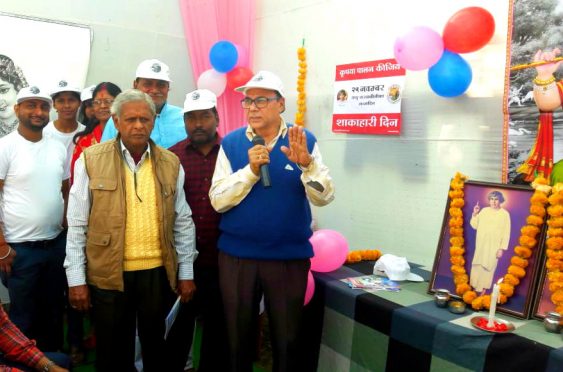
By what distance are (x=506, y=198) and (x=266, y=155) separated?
1.06 meters

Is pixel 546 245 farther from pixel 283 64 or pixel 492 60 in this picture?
pixel 283 64

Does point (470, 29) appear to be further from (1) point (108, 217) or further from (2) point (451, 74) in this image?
(1) point (108, 217)

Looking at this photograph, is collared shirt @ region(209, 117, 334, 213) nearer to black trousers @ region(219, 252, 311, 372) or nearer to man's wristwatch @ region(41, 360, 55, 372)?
black trousers @ region(219, 252, 311, 372)

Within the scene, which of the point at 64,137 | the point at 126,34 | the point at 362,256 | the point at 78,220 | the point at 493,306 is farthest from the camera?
the point at 126,34

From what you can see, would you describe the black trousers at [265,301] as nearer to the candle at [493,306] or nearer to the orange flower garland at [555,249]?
the candle at [493,306]

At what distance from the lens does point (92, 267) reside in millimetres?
1878

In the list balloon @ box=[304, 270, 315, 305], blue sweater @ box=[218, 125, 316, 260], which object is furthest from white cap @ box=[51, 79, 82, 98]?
balloon @ box=[304, 270, 315, 305]

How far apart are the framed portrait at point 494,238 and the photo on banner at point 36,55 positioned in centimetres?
299

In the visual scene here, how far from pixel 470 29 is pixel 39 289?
101 inches

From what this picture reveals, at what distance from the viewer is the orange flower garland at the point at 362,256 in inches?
111

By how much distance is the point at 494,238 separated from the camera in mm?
2000

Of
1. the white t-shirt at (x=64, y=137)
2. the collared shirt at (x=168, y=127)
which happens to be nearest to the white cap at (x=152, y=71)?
the collared shirt at (x=168, y=127)

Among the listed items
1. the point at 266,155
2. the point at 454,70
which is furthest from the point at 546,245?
the point at 266,155

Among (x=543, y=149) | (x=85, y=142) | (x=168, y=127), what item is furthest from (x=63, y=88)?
(x=543, y=149)
